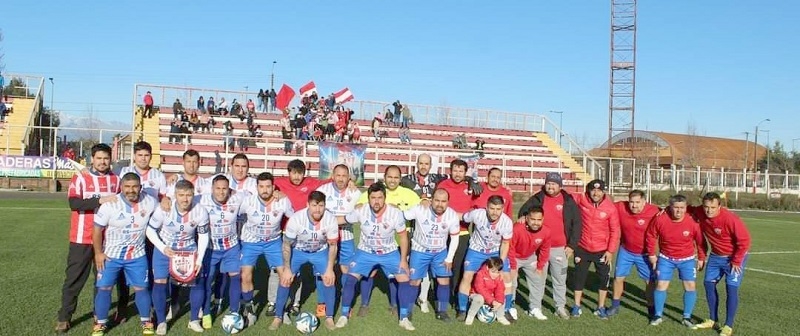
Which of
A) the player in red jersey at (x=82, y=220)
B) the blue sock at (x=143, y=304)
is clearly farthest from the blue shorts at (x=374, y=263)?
the player in red jersey at (x=82, y=220)

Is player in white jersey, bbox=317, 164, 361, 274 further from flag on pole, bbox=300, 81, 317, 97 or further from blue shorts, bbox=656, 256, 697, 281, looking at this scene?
flag on pole, bbox=300, 81, 317, 97

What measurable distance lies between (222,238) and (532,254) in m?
3.73

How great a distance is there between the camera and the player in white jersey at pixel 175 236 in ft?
21.7

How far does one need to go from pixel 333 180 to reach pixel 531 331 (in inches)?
120

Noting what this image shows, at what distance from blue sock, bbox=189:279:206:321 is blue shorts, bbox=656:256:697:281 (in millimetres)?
5357

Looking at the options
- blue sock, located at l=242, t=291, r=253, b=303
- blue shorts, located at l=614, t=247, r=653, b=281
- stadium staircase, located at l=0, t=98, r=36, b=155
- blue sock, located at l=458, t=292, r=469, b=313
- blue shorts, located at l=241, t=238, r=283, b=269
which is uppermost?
stadium staircase, located at l=0, t=98, r=36, b=155

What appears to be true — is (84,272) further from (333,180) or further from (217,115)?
(217,115)

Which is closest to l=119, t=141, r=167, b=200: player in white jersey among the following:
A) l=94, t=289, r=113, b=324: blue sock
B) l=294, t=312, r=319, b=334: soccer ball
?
l=94, t=289, r=113, b=324: blue sock

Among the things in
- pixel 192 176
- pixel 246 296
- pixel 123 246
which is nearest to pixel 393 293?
pixel 246 296

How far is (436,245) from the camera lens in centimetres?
758

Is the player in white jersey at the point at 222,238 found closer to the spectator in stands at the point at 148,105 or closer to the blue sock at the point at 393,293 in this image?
the blue sock at the point at 393,293

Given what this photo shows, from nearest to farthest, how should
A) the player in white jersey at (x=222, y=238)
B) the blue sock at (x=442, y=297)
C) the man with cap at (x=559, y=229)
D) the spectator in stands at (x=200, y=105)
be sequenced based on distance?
the player in white jersey at (x=222, y=238), the blue sock at (x=442, y=297), the man with cap at (x=559, y=229), the spectator in stands at (x=200, y=105)

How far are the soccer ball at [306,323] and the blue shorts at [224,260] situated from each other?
0.91 meters

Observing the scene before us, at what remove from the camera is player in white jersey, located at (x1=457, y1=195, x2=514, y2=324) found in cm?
761
